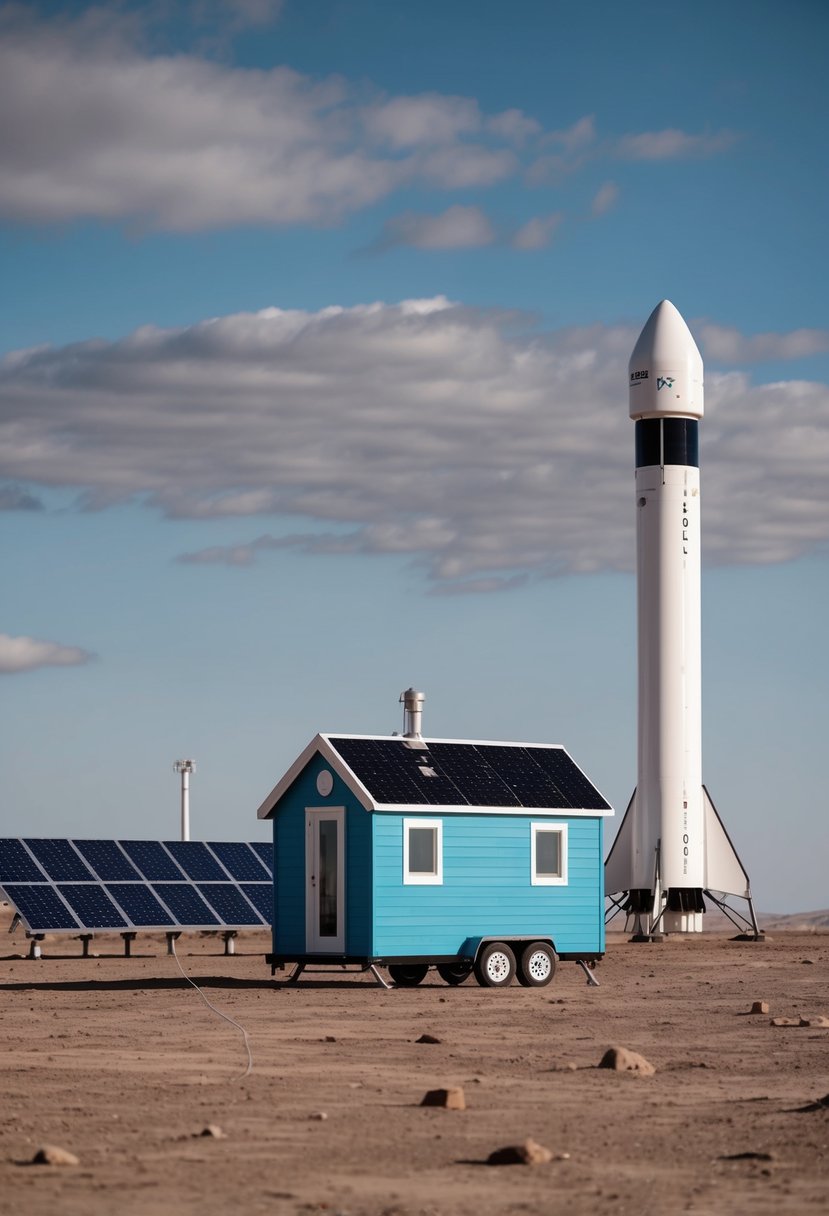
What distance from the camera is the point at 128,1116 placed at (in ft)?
43.2

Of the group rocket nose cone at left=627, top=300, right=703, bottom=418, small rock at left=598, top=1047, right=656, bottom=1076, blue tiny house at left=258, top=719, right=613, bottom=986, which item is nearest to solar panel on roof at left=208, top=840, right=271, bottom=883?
blue tiny house at left=258, top=719, right=613, bottom=986

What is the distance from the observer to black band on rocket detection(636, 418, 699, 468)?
4056cm

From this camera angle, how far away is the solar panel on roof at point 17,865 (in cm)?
3288

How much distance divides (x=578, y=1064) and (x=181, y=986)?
1180 centimetres

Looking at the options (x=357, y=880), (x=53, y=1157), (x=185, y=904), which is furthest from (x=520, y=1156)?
(x=185, y=904)

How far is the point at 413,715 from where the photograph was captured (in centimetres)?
2869

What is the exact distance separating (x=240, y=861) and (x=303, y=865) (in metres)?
9.47

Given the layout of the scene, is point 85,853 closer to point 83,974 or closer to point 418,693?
point 83,974

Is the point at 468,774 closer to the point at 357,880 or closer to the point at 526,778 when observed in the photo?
the point at 526,778

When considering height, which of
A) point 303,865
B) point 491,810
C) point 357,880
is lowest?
point 357,880

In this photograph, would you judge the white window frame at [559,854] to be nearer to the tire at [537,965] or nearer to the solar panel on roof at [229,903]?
the tire at [537,965]

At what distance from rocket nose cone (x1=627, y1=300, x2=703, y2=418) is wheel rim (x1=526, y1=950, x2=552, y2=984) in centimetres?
1628

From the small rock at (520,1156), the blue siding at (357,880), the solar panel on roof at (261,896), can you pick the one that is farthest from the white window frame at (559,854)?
the small rock at (520,1156)

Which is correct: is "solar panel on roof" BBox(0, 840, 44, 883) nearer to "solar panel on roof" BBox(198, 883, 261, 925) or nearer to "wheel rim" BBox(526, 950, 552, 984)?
"solar panel on roof" BBox(198, 883, 261, 925)
